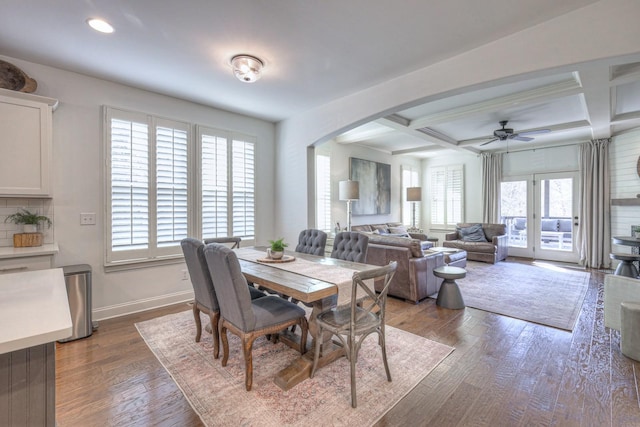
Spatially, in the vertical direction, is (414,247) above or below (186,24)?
below

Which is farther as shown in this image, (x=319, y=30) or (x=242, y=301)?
(x=319, y=30)

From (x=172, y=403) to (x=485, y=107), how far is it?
195 inches

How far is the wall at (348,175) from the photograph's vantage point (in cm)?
621

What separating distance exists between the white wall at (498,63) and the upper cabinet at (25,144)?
2.92m

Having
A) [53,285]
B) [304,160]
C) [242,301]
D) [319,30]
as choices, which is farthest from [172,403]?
[304,160]

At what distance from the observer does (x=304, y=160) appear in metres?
4.43

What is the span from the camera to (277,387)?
6.89ft

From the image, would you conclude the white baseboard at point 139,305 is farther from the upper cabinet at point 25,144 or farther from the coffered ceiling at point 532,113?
the coffered ceiling at point 532,113

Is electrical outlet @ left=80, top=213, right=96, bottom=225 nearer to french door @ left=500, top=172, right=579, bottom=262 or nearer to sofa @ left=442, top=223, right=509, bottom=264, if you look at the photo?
sofa @ left=442, top=223, right=509, bottom=264

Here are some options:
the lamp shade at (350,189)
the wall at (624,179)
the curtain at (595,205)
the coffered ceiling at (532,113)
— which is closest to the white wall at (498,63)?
the coffered ceiling at (532,113)

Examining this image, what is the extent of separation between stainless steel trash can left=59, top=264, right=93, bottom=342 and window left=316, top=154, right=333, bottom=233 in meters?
3.74

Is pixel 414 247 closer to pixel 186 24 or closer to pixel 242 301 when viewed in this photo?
pixel 242 301

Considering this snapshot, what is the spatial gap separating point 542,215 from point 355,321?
284 inches

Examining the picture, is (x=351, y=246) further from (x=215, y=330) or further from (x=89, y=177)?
(x=89, y=177)
